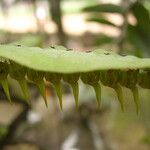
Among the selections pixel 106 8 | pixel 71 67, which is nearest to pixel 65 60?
pixel 71 67

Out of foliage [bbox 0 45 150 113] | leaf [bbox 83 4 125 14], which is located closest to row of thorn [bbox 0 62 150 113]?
foliage [bbox 0 45 150 113]

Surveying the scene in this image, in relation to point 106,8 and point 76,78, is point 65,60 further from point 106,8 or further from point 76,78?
point 106,8

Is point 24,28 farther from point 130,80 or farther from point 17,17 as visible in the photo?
point 130,80

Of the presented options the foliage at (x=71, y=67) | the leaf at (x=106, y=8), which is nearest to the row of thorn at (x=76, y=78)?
the foliage at (x=71, y=67)

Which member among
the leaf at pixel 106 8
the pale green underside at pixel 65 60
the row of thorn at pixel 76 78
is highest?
the pale green underside at pixel 65 60

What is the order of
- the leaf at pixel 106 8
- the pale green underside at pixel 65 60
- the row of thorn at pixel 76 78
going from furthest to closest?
the leaf at pixel 106 8
the row of thorn at pixel 76 78
the pale green underside at pixel 65 60

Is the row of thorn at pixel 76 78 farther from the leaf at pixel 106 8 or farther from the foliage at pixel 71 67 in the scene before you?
the leaf at pixel 106 8

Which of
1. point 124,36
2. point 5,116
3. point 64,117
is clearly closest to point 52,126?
point 64,117

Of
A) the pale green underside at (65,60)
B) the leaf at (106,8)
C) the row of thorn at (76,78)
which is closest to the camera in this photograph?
the pale green underside at (65,60)

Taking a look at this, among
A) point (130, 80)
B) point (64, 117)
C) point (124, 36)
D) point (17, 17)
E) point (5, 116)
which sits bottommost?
point (17, 17)
